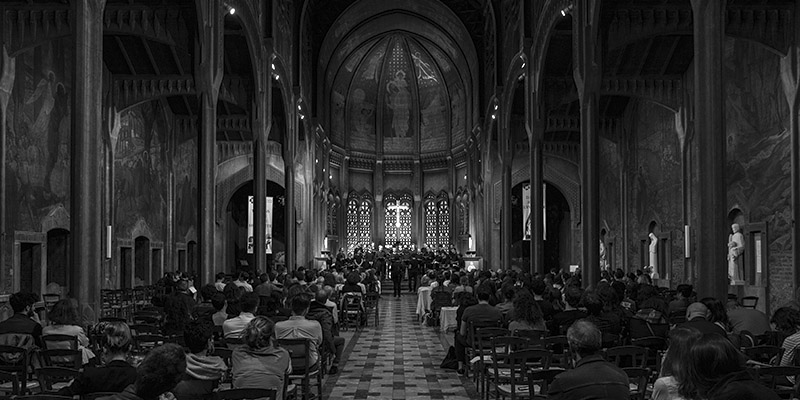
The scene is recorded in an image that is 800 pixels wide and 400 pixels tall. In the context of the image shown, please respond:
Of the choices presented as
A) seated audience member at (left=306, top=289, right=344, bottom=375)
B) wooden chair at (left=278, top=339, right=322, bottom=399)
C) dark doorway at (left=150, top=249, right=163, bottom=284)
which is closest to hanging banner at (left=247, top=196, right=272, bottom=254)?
dark doorway at (left=150, top=249, right=163, bottom=284)

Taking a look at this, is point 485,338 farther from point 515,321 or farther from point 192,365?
point 192,365

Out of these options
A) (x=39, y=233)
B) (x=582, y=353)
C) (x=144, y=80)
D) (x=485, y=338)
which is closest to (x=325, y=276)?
(x=39, y=233)

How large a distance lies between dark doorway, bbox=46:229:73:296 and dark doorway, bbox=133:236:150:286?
7107 mm

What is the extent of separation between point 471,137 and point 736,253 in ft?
81.6

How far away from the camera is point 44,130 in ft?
63.0

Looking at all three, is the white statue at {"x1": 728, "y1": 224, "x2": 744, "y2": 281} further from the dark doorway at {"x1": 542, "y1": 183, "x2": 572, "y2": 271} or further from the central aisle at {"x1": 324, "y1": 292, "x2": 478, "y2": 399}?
the dark doorway at {"x1": 542, "y1": 183, "x2": 572, "y2": 271}

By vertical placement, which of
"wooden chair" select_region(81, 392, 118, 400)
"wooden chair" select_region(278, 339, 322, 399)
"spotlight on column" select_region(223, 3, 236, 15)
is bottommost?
"wooden chair" select_region(278, 339, 322, 399)

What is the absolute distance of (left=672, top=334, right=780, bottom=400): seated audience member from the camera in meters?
3.57

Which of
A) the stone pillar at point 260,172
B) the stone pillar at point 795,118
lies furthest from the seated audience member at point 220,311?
the stone pillar at point 260,172

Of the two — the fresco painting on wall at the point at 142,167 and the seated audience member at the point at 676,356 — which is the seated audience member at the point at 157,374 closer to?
the seated audience member at the point at 676,356

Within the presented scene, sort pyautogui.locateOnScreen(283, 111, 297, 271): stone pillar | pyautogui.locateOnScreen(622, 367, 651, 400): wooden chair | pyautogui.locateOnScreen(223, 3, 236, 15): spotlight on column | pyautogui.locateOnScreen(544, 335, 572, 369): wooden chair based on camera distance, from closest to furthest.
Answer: pyautogui.locateOnScreen(622, 367, 651, 400): wooden chair → pyautogui.locateOnScreen(544, 335, 572, 369): wooden chair → pyautogui.locateOnScreen(223, 3, 236, 15): spotlight on column → pyautogui.locateOnScreen(283, 111, 297, 271): stone pillar

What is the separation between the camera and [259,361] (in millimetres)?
6926

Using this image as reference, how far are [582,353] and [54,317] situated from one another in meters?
6.61

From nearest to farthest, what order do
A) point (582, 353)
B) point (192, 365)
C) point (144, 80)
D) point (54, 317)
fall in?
1. point (582, 353)
2. point (192, 365)
3. point (54, 317)
4. point (144, 80)
